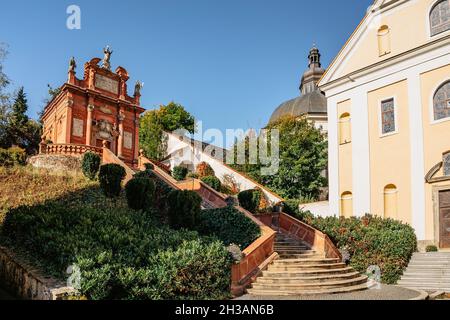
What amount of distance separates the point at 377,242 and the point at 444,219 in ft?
9.48

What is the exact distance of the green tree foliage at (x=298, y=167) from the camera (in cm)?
2994

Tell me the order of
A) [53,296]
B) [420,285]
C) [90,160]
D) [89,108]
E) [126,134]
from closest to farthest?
[53,296] < [420,285] < [90,160] < [89,108] < [126,134]

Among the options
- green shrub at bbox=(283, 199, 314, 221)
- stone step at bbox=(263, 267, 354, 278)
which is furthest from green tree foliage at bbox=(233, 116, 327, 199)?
stone step at bbox=(263, 267, 354, 278)

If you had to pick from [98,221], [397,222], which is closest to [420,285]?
[397,222]

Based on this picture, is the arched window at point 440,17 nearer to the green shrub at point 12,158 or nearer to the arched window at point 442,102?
the arched window at point 442,102

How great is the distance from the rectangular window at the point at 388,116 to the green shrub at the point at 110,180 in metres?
11.7

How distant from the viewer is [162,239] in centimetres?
1125

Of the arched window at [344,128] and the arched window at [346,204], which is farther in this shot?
the arched window at [344,128]

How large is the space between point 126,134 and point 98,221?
17.8 meters

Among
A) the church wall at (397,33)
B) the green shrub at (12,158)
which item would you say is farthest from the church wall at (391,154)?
the green shrub at (12,158)

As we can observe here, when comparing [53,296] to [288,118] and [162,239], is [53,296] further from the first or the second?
[288,118]

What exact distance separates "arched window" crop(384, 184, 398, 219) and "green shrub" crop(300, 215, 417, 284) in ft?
3.52

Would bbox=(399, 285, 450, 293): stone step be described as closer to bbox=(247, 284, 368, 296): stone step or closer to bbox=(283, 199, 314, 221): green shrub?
bbox=(247, 284, 368, 296): stone step

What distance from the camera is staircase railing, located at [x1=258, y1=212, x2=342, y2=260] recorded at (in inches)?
567
